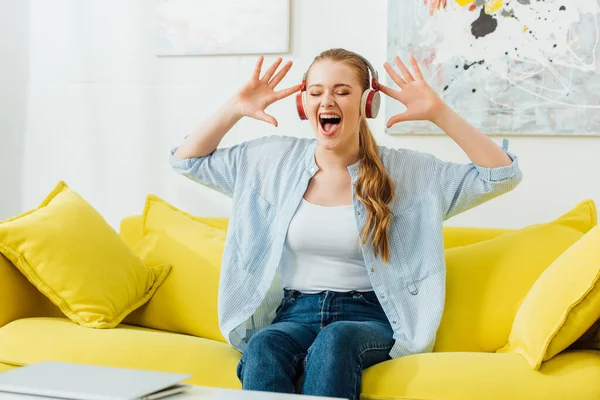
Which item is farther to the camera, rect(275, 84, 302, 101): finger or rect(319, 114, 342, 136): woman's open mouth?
rect(275, 84, 302, 101): finger

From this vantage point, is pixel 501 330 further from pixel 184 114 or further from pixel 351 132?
pixel 184 114

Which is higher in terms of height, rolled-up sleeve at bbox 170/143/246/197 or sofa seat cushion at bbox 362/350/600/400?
rolled-up sleeve at bbox 170/143/246/197

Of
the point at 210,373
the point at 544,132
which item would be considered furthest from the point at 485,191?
the point at 210,373

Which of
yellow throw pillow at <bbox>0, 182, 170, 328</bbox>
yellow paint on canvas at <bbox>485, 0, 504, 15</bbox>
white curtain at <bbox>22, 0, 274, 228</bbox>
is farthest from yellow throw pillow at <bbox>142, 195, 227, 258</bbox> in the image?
yellow paint on canvas at <bbox>485, 0, 504, 15</bbox>

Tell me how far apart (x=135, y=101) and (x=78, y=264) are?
1.01m

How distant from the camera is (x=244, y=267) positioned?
Answer: 2.23 m

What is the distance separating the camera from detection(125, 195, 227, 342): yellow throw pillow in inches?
95.1

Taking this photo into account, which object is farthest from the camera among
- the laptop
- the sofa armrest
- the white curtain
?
the white curtain

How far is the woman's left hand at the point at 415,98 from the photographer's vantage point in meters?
2.22

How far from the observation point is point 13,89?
11.0ft

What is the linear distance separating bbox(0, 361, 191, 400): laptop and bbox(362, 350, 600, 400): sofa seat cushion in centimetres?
59

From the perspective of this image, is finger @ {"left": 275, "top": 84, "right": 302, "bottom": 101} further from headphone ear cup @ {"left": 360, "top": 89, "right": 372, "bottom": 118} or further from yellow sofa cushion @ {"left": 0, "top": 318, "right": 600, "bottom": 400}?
yellow sofa cushion @ {"left": 0, "top": 318, "right": 600, "bottom": 400}

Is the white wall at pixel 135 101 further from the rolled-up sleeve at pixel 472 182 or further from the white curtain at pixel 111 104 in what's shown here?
the rolled-up sleeve at pixel 472 182

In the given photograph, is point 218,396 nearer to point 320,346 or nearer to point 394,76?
point 320,346
